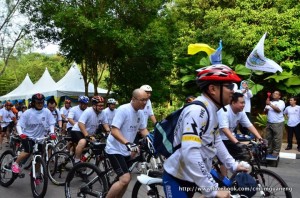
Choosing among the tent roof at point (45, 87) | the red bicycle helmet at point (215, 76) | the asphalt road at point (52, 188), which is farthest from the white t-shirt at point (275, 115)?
the tent roof at point (45, 87)

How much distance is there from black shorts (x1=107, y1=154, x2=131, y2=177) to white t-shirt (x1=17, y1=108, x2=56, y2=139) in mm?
2606

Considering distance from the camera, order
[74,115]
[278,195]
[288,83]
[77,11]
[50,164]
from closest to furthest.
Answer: [278,195]
[50,164]
[74,115]
[77,11]
[288,83]

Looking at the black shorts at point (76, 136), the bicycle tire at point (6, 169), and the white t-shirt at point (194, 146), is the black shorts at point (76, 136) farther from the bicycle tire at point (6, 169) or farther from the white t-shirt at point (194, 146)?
the white t-shirt at point (194, 146)

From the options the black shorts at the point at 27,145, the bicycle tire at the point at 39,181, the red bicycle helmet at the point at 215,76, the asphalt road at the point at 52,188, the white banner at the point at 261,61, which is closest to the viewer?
the red bicycle helmet at the point at 215,76

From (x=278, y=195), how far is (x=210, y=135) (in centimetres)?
263

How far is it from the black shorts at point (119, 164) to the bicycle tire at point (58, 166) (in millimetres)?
2816

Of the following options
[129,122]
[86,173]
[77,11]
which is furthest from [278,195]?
[77,11]

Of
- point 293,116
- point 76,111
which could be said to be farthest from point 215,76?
point 293,116

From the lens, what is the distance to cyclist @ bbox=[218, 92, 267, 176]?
5633mm

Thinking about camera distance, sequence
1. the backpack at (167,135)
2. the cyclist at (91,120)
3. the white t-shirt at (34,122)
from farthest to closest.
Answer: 1. the cyclist at (91,120)
2. the white t-shirt at (34,122)
3. the backpack at (167,135)

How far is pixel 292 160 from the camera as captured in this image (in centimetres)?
1174

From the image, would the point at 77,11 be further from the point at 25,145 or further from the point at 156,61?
the point at 25,145

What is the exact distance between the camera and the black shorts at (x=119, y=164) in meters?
5.30

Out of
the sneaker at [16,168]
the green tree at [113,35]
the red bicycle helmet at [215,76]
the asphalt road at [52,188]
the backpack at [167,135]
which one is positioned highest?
the green tree at [113,35]
